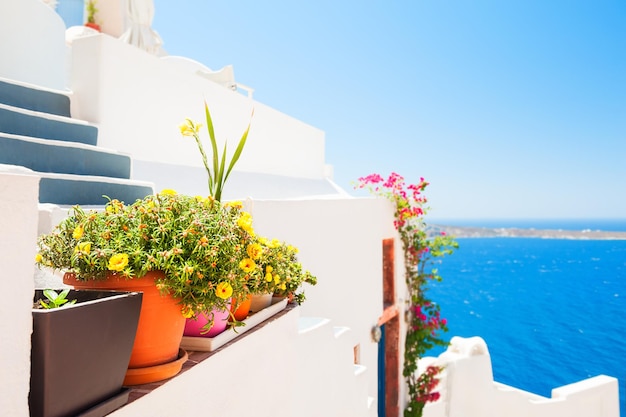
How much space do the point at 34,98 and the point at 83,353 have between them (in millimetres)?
3465

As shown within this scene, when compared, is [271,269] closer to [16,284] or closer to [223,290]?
[223,290]

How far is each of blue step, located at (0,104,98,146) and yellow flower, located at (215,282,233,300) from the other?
2654 millimetres

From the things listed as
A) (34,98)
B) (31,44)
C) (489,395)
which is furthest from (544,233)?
(34,98)

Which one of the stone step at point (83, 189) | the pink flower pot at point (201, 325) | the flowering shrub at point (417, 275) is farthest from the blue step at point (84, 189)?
the flowering shrub at point (417, 275)

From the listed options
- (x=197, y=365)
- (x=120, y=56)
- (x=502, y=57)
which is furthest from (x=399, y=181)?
(x=502, y=57)

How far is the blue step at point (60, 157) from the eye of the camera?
2.82 m

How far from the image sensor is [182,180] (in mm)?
4934

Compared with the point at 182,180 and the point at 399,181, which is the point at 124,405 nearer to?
the point at 182,180

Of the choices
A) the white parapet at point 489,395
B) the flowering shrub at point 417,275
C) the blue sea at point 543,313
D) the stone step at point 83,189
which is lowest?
the blue sea at point 543,313

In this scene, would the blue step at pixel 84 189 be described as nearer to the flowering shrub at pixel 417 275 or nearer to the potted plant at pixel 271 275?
the potted plant at pixel 271 275

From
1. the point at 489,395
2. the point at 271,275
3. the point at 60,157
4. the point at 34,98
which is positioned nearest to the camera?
the point at 271,275

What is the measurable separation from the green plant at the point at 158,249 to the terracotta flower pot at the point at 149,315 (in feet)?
0.09

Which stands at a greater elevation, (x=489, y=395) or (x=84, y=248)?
(x=84, y=248)

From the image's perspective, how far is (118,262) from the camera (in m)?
1.27
